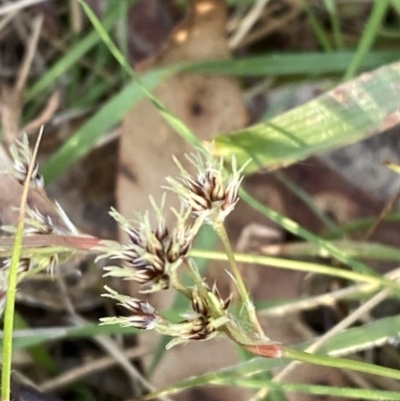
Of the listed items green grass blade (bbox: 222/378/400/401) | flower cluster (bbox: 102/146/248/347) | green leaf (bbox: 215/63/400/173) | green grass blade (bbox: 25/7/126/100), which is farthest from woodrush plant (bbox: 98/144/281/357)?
green grass blade (bbox: 25/7/126/100)

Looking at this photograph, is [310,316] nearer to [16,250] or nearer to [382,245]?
[382,245]

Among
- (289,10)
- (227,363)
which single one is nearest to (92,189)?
(227,363)

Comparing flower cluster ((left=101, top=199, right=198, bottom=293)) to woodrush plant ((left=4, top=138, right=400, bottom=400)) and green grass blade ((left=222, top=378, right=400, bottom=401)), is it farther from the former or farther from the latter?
green grass blade ((left=222, top=378, right=400, bottom=401))

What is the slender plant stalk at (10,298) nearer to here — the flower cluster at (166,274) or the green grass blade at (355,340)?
the flower cluster at (166,274)

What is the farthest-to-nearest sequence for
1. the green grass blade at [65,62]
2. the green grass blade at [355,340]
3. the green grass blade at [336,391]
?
the green grass blade at [65,62] → the green grass blade at [355,340] → the green grass blade at [336,391]

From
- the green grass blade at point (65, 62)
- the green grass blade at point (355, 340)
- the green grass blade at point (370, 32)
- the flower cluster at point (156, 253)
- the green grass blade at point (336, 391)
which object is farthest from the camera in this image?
the green grass blade at point (65, 62)

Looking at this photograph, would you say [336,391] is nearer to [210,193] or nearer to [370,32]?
[210,193]

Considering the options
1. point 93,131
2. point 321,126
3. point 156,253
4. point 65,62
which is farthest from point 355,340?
point 65,62

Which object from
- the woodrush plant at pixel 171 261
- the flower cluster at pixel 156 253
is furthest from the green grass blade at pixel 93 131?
the flower cluster at pixel 156 253
